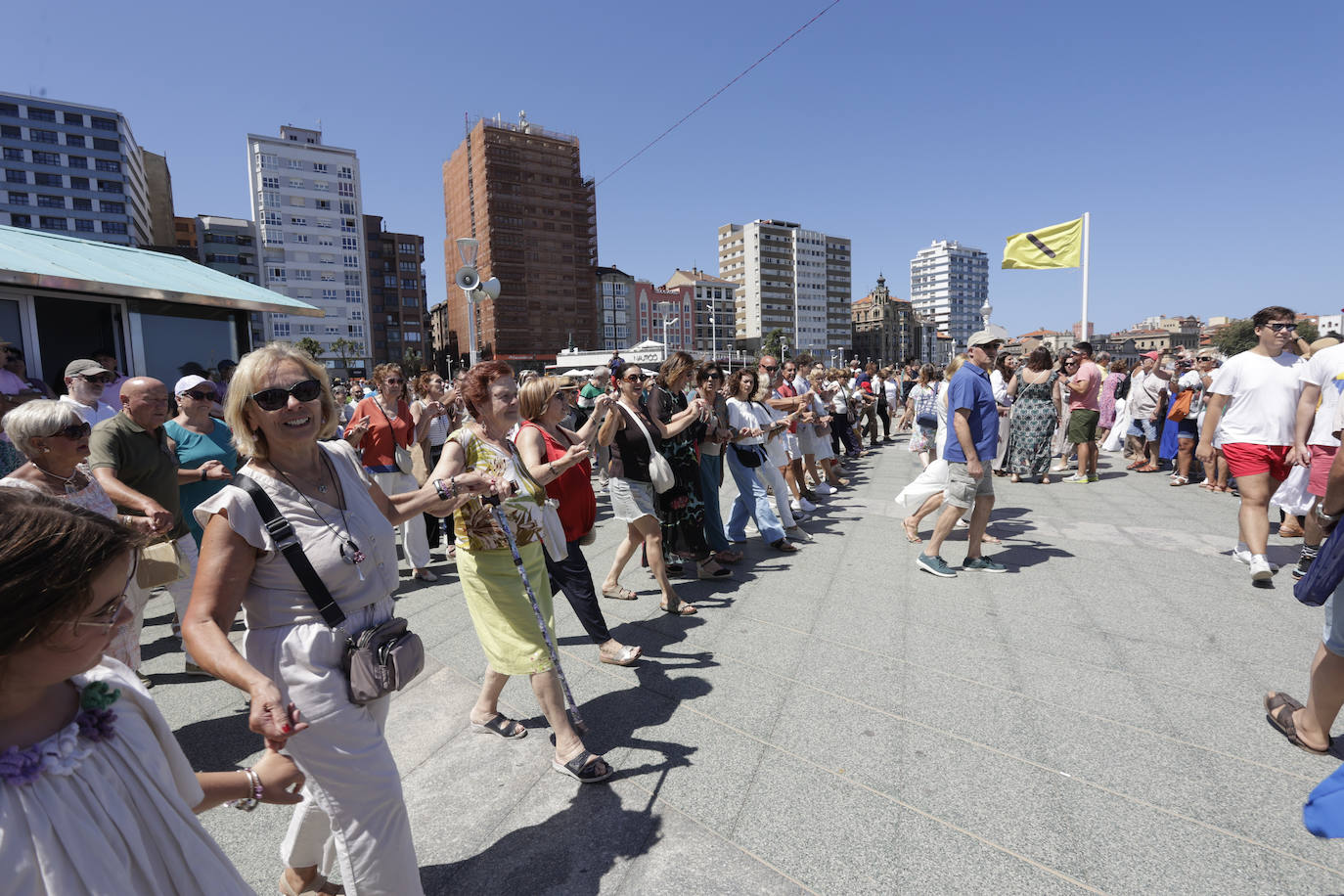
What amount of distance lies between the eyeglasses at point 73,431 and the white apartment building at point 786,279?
114 metres

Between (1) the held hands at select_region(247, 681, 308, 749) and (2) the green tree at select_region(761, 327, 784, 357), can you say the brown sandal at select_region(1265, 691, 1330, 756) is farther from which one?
(2) the green tree at select_region(761, 327, 784, 357)

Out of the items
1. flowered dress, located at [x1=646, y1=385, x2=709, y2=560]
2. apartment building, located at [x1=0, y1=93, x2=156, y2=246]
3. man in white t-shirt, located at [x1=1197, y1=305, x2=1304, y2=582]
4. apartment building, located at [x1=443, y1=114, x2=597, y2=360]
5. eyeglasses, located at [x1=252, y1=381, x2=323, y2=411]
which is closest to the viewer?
eyeglasses, located at [x1=252, y1=381, x2=323, y2=411]

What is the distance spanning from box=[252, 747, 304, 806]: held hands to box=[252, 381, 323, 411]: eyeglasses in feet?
2.99

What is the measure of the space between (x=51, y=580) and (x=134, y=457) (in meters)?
3.27

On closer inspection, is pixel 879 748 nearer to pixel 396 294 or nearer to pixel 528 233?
pixel 528 233

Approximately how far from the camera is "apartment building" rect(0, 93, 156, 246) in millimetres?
73062

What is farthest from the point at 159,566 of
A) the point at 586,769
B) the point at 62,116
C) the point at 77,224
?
the point at 62,116

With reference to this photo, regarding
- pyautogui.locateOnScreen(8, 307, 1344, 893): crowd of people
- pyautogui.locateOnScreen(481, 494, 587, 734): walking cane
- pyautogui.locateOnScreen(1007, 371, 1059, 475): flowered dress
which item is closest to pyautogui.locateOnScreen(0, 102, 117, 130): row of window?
pyautogui.locateOnScreen(8, 307, 1344, 893): crowd of people

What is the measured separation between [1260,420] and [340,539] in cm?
612

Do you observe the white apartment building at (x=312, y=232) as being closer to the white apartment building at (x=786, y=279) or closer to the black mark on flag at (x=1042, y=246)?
the white apartment building at (x=786, y=279)

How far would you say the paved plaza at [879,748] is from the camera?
224 cm

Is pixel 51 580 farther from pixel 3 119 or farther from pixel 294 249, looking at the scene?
pixel 3 119

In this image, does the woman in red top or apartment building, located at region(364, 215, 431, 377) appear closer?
the woman in red top

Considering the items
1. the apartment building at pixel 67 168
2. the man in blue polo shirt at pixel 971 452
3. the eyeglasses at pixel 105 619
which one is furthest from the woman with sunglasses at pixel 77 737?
the apartment building at pixel 67 168
